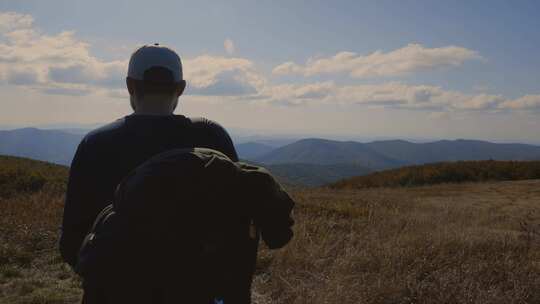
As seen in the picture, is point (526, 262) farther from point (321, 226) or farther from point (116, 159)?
point (116, 159)

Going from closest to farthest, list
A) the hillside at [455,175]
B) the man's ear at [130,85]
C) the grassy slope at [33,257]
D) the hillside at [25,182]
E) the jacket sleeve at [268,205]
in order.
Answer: the jacket sleeve at [268,205]
the man's ear at [130,85]
the grassy slope at [33,257]
the hillside at [25,182]
the hillside at [455,175]

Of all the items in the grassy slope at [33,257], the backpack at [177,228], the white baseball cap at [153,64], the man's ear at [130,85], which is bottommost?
the grassy slope at [33,257]

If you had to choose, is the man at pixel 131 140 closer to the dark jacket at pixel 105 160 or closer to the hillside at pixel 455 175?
the dark jacket at pixel 105 160

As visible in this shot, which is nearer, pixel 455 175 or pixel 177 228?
pixel 177 228

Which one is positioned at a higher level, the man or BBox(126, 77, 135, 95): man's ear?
BBox(126, 77, 135, 95): man's ear

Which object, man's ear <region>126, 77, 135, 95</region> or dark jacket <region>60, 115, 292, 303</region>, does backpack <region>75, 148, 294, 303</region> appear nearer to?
dark jacket <region>60, 115, 292, 303</region>

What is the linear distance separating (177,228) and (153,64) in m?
0.90

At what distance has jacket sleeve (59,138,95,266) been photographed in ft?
6.80

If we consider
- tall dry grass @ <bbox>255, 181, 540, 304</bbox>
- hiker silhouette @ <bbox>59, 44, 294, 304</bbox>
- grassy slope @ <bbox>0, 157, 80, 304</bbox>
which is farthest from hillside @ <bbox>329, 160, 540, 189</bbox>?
hiker silhouette @ <bbox>59, 44, 294, 304</bbox>

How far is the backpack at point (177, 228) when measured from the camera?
1613 millimetres

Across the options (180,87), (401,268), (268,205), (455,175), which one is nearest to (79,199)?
(180,87)

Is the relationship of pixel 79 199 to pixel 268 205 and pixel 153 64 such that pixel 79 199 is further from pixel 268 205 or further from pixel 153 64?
pixel 268 205

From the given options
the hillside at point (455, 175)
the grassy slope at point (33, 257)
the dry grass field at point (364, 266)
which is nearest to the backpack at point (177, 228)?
the dry grass field at point (364, 266)

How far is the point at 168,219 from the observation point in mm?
1637
